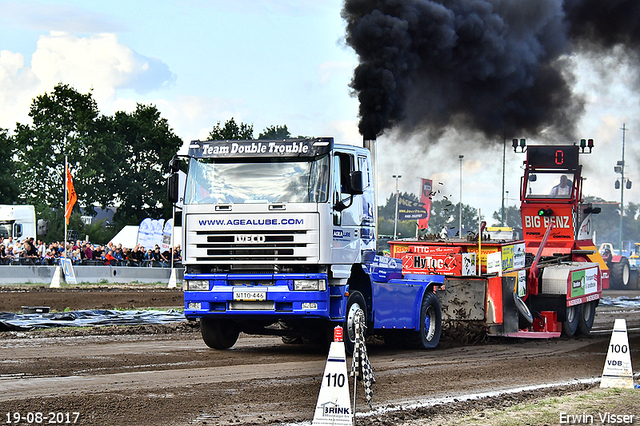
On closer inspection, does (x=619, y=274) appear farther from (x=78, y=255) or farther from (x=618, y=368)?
(x=618, y=368)

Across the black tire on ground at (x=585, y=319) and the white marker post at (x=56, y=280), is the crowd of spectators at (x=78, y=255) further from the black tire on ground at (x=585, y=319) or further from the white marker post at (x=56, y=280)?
the black tire on ground at (x=585, y=319)

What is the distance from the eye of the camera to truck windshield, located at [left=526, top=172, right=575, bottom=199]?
19.7 m

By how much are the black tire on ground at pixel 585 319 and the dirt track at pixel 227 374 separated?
1623mm

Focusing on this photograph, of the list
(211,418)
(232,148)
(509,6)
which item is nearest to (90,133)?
(509,6)

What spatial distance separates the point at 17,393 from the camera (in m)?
8.23

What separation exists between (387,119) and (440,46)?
231cm

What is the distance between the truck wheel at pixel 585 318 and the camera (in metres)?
17.3

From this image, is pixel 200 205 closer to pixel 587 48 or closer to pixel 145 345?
pixel 145 345

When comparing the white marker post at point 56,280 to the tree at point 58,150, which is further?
the tree at point 58,150

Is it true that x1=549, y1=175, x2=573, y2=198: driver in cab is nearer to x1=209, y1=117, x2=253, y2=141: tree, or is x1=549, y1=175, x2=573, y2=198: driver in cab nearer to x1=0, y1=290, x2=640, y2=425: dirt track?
x1=0, y1=290, x2=640, y2=425: dirt track

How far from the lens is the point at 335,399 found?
21.5 ft

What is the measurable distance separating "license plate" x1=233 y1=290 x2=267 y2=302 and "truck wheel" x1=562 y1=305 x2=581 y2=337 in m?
7.41

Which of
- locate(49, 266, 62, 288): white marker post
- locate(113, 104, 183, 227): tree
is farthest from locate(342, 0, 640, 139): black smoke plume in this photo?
locate(113, 104, 183, 227): tree

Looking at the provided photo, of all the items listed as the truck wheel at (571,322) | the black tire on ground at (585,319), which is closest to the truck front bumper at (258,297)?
the truck wheel at (571,322)
